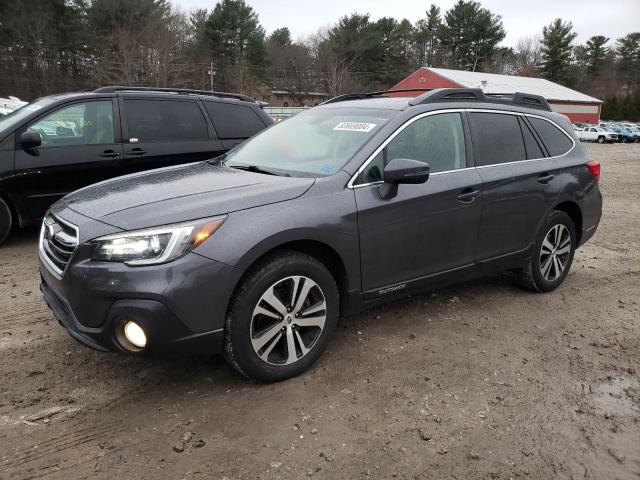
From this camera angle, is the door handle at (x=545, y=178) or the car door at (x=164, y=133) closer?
the door handle at (x=545, y=178)

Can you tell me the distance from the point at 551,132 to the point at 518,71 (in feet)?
294

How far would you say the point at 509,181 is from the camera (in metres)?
4.28

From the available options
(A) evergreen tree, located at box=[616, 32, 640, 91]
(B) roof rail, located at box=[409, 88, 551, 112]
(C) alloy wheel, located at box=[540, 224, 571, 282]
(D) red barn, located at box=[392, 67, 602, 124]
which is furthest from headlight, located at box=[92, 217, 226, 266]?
(A) evergreen tree, located at box=[616, 32, 640, 91]

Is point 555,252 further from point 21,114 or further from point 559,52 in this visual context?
point 559,52

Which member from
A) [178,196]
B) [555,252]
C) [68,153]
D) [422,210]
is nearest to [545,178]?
[555,252]

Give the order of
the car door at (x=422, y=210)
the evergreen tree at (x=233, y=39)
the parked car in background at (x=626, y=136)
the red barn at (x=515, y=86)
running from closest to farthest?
the car door at (x=422, y=210), the parked car in background at (x=626, y=136), the red barn at (x=515, y=86), the evergreen tree at (x=233, y=39)

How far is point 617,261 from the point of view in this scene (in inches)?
246

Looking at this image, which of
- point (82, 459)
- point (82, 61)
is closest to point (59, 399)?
point (82, 459)

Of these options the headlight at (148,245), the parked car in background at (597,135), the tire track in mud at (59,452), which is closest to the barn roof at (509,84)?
the parked car in background at (597,135)

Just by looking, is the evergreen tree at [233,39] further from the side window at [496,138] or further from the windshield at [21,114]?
the side window at [496,138]

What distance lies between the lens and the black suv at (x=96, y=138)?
579cm

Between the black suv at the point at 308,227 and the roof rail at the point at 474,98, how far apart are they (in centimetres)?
2

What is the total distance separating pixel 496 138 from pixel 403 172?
142cm

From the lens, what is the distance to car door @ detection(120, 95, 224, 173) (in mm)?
6367
